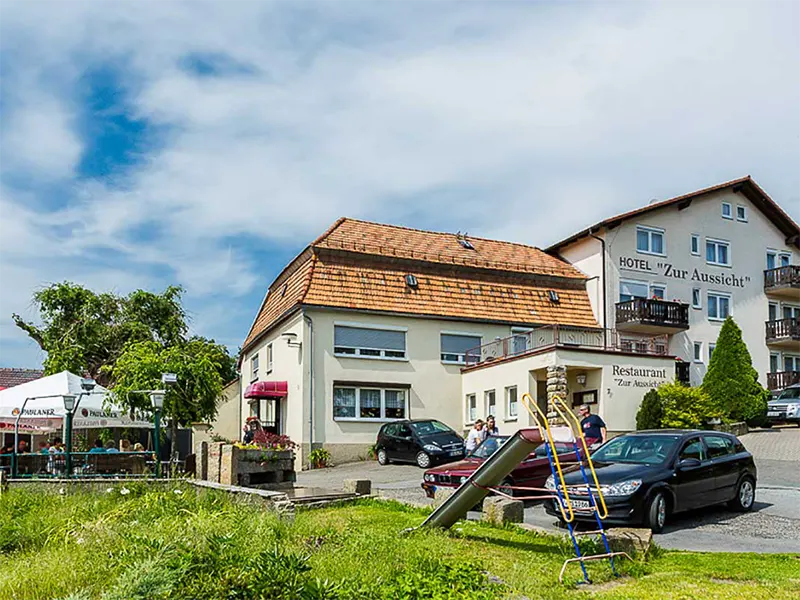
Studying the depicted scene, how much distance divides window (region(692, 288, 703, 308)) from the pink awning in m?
18.2

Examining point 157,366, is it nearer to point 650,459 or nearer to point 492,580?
point 650,459

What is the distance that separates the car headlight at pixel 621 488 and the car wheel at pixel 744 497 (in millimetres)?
3055

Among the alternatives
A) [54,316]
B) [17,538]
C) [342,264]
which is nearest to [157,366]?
[342,264]

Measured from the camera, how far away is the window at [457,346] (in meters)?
33.1

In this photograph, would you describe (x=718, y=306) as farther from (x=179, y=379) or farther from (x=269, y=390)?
(x=179, y=379)

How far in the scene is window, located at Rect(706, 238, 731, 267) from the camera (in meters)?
39.3

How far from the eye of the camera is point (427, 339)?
107 ft

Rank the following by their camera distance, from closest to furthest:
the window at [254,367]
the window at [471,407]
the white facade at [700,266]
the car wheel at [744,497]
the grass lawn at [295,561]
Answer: the grass lawn at [295,561] < the car wheel at [744,497] < the window at [471,407] < the white facade at [700,266] < the window at [254,367]

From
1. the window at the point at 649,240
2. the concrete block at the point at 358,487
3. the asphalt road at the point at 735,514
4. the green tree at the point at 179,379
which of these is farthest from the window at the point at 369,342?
the concrete block at the point at 358,487

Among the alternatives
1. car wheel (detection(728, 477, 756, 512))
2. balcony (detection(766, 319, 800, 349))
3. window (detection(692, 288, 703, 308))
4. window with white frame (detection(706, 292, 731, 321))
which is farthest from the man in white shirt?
balcony (detection(766, 319, 800, 349))

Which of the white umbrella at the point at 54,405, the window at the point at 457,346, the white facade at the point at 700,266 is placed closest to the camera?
the white umbrella at the point at 54,405

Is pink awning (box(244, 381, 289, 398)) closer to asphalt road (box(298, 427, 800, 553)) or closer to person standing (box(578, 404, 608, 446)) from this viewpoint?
asphalt road (box(298, 427, 800, 553))

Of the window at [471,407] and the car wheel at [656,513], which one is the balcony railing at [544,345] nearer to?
the window at [471,407]

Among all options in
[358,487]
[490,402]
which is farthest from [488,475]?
[490,402]
